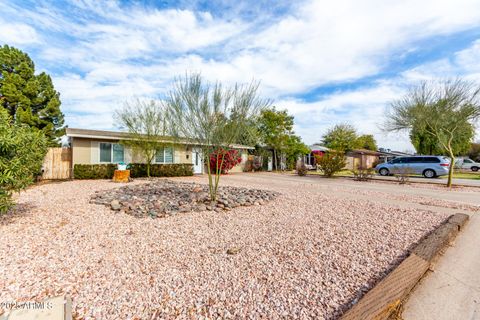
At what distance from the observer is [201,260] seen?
2.99 meters

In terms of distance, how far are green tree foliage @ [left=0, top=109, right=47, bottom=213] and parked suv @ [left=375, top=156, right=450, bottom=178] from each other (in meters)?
17.8

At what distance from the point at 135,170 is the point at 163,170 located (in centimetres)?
163

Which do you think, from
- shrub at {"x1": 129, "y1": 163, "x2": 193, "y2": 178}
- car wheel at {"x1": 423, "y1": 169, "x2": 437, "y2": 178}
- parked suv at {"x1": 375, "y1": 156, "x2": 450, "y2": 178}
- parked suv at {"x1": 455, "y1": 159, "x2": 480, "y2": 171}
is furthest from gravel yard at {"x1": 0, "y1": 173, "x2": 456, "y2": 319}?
parked suv at {"x1": 455, "y1": 159, "x2": 480, "y2": 171}

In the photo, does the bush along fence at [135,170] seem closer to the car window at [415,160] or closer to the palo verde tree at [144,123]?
the palo verde tree at [144,123]

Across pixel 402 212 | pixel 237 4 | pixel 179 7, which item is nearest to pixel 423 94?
pixel 402 212

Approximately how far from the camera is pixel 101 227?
4.29 m

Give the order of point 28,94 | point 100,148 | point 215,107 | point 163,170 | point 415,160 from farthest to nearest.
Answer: point 28,94 → point 415,160 → point 163,170 → point 100,148 → point 215,107

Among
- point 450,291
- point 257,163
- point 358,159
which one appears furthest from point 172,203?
point 358,159

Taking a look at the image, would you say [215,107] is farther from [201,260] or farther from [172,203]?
[201,260]

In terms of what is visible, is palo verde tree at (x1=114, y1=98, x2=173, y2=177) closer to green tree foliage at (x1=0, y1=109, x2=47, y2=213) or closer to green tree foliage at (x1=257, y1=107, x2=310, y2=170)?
green tree foliage at (x1=0, y1=109, x2=47, y2=213)

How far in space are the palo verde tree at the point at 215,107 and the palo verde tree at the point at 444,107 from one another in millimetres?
11304

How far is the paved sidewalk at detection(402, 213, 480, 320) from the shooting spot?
2.07 metres

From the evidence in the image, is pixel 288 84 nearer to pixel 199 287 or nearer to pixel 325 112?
pixel 325 112

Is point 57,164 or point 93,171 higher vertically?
point 57,164
